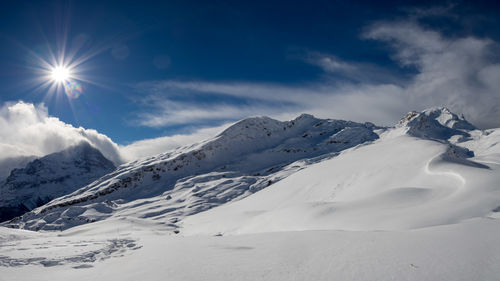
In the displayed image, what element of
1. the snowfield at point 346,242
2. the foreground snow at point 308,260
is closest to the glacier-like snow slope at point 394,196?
the snowfield at point 346,242

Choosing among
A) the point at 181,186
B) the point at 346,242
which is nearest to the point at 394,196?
the point at 346,242

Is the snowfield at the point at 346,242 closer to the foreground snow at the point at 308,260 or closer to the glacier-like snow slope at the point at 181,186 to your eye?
the foreground snow at the point at 308,260

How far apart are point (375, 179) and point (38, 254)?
27121 millimetres

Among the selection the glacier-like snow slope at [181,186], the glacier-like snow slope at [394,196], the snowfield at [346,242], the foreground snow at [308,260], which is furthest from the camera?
the glacier-like snow slope at [181,186]

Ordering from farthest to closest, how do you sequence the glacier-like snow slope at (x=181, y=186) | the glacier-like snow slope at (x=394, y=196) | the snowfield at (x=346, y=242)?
the glacier-like snow slope at (x=181, y=186)
the glacier-like snow slope at (x=394, y=196)
the snowfield at (x=346, y=242)

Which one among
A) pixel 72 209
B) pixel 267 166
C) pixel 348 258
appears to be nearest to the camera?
pixel 348 258

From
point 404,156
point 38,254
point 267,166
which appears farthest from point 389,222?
point 267,166

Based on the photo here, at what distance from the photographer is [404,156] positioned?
1260 inches

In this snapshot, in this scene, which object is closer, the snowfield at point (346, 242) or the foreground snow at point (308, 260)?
the foreground snow at point (308, 260)

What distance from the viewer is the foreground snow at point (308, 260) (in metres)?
6.22

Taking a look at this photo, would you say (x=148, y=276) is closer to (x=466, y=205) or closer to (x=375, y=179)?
(x=466, y=205)

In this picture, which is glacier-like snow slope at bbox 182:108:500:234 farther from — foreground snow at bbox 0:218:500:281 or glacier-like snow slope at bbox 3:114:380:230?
glacier-like snow slope at bbox 3:114:380:230

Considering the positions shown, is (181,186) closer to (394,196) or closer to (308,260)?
(394,196)

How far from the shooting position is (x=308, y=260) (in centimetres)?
744
